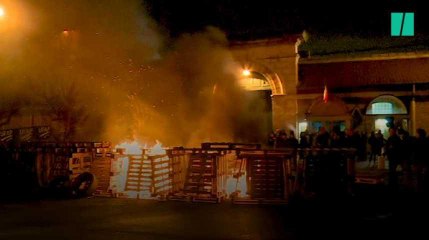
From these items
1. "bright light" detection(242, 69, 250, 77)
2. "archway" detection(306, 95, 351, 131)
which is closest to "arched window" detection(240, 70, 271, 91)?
"bright light" detection(242, 69, 250, 77)

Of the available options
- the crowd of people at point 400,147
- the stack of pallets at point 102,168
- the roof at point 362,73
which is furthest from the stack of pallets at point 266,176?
the roof at point 362,73

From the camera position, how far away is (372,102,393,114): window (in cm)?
1689

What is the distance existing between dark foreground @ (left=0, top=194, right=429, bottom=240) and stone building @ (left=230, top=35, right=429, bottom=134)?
6818 millimetres

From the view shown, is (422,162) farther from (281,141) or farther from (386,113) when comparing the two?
(386,113)

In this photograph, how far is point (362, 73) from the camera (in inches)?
690

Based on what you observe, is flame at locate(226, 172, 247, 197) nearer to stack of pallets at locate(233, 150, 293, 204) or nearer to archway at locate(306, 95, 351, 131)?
stack of pallets at locate(233, 150, 293, 204)

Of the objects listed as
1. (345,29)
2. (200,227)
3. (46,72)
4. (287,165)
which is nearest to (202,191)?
(287,165)

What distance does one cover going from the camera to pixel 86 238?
7352mm

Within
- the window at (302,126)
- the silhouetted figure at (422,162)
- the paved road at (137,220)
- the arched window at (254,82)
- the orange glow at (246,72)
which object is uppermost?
the orange glow at (246,72)

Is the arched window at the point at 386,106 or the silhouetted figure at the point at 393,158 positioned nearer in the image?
the silhouetted figure at the point at 393,158

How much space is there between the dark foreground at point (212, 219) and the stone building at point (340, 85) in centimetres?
682

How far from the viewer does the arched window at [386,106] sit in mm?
16672

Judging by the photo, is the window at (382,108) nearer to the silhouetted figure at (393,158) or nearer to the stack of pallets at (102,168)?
the silhouetted figure at (393,158)

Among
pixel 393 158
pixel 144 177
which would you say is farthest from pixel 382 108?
pixel 144 177
